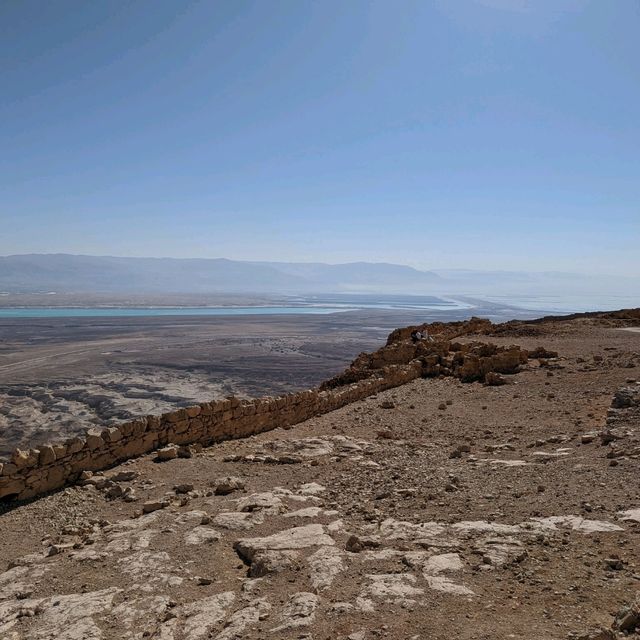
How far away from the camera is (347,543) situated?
4.62 metres

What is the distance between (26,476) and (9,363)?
159ft

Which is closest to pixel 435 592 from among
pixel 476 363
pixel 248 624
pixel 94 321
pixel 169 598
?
pixel 248 624

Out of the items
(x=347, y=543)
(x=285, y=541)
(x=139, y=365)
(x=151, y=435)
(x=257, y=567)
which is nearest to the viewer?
(x=257, y=567)

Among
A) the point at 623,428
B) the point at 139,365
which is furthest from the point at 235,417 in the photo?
the point at 139,365

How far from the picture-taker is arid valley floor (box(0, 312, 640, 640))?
352cm

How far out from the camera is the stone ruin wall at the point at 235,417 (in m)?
6.73

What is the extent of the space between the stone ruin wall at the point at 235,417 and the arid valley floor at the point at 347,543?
1.00ft

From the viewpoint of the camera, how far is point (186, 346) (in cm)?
6028

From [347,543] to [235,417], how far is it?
512 centimetres

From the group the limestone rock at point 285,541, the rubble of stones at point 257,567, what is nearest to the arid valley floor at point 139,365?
the rubble of stones at point 257,567

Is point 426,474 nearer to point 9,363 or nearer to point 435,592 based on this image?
point 435,592

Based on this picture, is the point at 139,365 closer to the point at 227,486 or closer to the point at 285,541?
the point at 227,486

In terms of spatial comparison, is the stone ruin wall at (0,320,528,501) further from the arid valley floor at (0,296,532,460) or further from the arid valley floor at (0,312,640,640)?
the arid valley floor at (0,296,532,460)

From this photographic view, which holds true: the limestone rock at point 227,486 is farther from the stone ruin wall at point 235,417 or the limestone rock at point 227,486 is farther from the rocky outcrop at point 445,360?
the rocky outcrop at point 445,360
